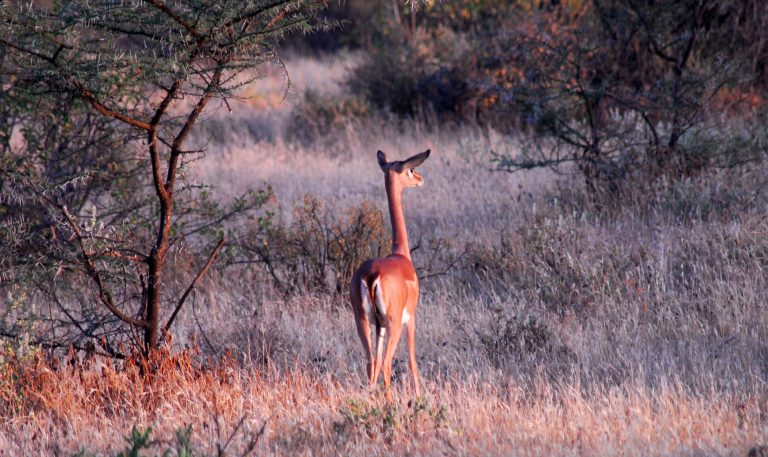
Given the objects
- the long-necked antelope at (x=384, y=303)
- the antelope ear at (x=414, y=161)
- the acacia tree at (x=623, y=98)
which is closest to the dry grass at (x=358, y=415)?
the long-necked antelope at (x=384, y=303)

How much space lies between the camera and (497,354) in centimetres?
710

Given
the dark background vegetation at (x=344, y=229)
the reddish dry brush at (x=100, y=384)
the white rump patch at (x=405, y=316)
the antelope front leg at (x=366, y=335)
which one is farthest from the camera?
the dark background vegetation at (x=344, y=229)

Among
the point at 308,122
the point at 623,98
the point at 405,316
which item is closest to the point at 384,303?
the point at 405,316

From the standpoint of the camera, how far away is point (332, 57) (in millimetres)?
27406

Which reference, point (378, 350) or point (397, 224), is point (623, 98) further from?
point (378, 350)

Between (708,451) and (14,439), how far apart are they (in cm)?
423

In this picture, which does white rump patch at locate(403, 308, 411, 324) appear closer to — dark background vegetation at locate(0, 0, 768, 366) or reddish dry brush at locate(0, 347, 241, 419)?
reddish dry brush at locate(0, 347, 241, 419)

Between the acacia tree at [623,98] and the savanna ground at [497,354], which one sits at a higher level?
the acacia tree at [623,98]

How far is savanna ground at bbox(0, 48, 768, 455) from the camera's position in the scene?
538cm

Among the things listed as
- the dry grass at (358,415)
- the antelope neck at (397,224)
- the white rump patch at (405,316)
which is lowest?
the dry grass at (358,415)

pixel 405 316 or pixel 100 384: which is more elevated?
pixel 405 316

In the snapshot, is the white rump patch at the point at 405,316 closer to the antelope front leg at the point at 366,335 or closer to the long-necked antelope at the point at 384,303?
the long-necked antelope at the point at 384,303

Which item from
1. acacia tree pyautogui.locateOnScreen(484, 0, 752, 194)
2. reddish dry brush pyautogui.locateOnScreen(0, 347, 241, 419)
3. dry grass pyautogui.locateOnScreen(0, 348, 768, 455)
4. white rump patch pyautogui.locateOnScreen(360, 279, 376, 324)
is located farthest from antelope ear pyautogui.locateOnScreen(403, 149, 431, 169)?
acacia tree pyautogui.locateOnScreen(484, 0, 752, 194)

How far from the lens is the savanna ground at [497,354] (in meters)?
5.38
